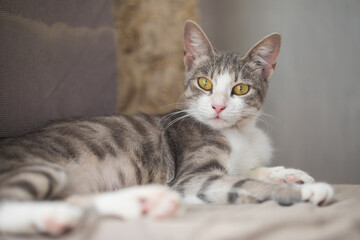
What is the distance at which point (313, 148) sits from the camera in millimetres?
2973

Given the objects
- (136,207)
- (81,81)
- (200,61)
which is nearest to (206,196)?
(136,207)

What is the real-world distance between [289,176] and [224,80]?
665 millimetres

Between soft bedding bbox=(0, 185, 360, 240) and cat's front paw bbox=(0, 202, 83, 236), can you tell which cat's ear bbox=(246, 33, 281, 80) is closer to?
soft bedding bbox=(0, 185, 360, 240)

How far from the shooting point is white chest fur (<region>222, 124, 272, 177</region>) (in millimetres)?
1834

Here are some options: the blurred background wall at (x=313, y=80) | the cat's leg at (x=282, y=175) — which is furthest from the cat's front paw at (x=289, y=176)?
the blurred background wall at (x=313, y=80)

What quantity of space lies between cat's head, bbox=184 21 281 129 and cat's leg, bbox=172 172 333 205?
38cm

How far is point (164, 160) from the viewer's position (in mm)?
1773

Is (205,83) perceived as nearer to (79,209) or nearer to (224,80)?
(224,80)

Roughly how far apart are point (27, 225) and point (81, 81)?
1.43m

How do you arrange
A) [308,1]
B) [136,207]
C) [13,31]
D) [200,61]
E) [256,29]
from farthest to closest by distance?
[256,29]
[308,1]
[200,61]
[13,31]
[136,207]

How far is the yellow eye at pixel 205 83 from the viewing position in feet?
6.25

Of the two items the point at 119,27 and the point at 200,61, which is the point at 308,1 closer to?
the point at 200,61

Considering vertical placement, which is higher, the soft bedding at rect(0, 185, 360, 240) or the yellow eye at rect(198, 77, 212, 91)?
the yellow eye at rect(198, 77, 212, 91)

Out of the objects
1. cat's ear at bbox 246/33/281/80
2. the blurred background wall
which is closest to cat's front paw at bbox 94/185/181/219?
cat's ear at bbox 246/33/281/80
